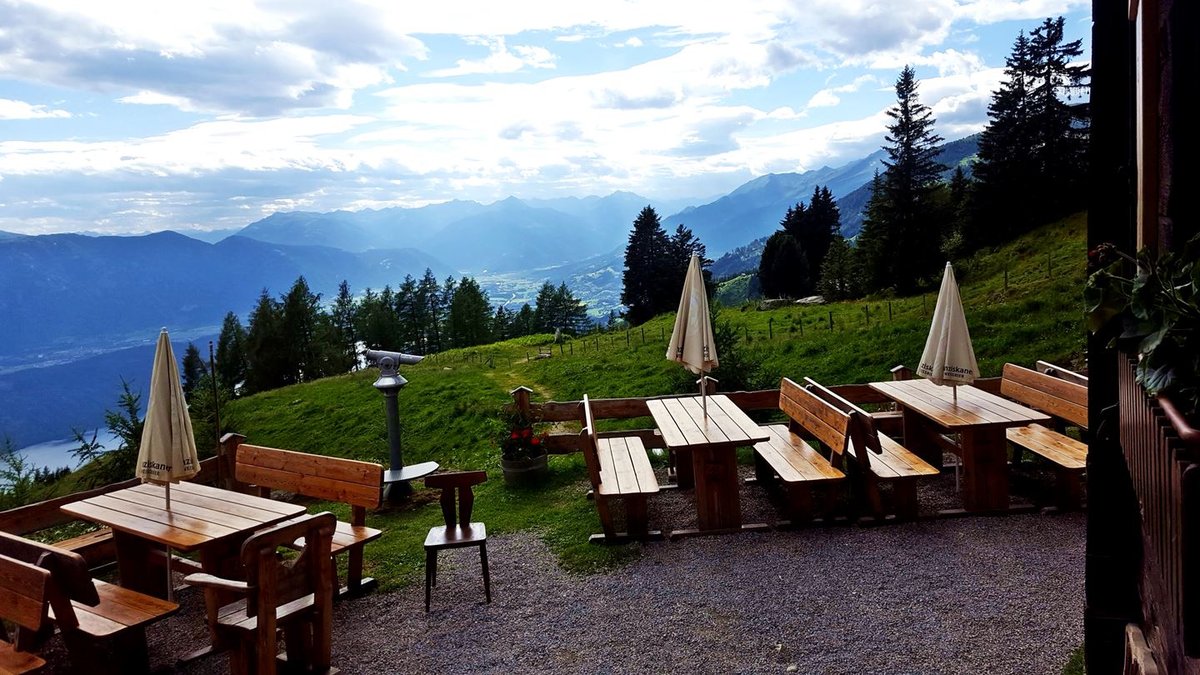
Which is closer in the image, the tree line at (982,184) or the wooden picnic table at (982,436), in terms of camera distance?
the wooden picnic table at (982,436)

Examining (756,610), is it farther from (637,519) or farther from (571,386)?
(571,386)

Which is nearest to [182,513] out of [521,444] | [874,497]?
[521,444]

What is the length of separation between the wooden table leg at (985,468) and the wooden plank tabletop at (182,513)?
248 inches

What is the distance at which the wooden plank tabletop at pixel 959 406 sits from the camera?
7440 millimetres

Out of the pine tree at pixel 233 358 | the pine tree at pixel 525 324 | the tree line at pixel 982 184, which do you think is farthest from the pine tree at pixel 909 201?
the pine tree at pixel 233 358

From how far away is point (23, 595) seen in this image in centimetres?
437

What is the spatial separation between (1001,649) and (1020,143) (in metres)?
42.7

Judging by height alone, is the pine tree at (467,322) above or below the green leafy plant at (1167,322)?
below

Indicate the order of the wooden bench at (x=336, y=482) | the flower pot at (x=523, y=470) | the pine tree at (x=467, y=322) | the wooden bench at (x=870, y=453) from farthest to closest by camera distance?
the pine tree at (x=467, y=322), the flower pot at (x=523, y=470), the wooden bench at (x=870, y=453), the wooden bench at (x=336, y=482)

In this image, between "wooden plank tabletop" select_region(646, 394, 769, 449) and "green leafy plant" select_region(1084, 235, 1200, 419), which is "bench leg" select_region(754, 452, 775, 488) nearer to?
"wooden plank tabletop" select_region(646, 394, 769, 449)

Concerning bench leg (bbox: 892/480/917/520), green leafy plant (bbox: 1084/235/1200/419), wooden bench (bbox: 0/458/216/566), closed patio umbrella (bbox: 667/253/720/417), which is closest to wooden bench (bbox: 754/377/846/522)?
bench leg (bbox: 892/480/917/520)

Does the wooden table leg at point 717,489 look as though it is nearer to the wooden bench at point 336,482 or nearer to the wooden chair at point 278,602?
Answer: the wooden bench at point 336,482

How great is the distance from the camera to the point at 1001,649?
5.07 metres

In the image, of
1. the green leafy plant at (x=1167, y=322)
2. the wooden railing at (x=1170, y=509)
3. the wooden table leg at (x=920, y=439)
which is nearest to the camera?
the wooden railing at (x=1170, y=509)
